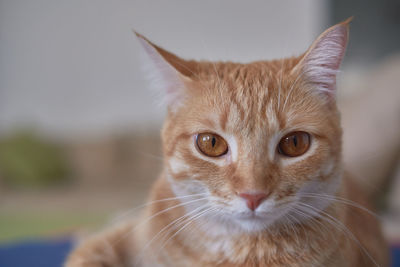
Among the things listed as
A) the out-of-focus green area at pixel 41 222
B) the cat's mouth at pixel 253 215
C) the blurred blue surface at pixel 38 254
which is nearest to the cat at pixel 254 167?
the cat's mouth at pixel 253 215

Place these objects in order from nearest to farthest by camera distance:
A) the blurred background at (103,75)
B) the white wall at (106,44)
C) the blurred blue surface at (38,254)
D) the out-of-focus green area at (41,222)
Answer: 1. the blurred blue surface at (38,254)
2. the out-of-focus green area at (41,222)
3. the blurred background at (103,75)
4. the white wall at (106,44)

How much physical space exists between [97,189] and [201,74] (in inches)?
144

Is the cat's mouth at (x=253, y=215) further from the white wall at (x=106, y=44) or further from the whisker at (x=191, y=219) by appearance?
the white wall at (x=106, y=44)

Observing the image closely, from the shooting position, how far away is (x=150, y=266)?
3.79 feet

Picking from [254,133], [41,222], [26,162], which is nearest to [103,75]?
[26,162]

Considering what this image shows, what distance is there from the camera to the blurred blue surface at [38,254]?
62.8 inches

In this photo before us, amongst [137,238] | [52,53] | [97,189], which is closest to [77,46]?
[52,53]

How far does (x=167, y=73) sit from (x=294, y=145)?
427 mm

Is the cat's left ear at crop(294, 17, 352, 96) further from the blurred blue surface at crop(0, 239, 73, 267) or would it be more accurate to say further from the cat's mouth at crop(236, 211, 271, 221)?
the blurred blue surface at crop(0, 239, 73, 267)

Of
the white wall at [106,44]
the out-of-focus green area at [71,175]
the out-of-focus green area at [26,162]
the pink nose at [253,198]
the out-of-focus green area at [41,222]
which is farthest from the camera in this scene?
the white wall at [106,44]

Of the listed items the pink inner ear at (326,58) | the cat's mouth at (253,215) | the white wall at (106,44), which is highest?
the white wall at (106,44)

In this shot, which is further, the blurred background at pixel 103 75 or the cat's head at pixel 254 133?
the blurred background at pixel 103 75

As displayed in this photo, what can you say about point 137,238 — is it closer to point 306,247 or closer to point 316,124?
point 306,247

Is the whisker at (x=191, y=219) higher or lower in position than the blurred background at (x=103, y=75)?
lower
